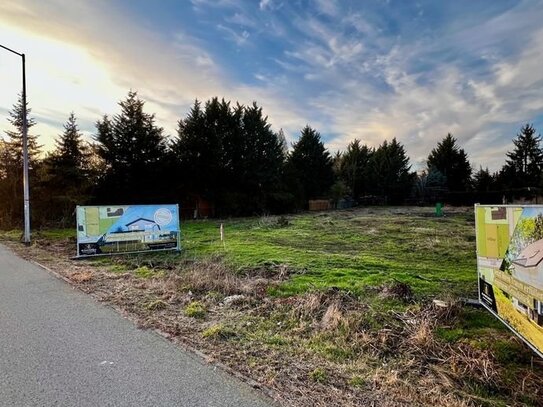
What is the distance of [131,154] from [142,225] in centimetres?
1851

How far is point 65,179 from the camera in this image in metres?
23.8

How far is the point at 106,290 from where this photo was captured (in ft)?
21.2

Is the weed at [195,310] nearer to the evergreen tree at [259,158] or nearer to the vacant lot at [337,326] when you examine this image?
the vacant lot at [337,326]

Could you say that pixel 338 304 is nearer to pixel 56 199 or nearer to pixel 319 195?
pixel 56 199

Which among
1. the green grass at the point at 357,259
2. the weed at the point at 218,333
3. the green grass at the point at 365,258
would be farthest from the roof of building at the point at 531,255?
the weed at the point at 218,333

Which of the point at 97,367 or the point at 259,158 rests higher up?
the point at 259,158

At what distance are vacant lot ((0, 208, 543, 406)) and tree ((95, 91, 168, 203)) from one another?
1968 cm

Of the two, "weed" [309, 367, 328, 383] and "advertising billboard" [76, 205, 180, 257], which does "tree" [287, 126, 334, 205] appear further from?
"weed" [309, 367, 328, 383]

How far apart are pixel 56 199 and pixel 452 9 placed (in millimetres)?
24242

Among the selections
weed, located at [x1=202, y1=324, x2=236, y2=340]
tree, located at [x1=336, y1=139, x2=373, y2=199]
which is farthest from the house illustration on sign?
tree, located at [x1=336, y1=139, x2=373, y2=199]

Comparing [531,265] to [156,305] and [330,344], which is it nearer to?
[330,344]

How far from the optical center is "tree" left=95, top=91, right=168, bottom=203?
27.1 meters

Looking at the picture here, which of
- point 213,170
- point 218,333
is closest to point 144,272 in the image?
point 218,333

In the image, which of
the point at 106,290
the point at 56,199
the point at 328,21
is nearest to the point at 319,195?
the point at 56,199
